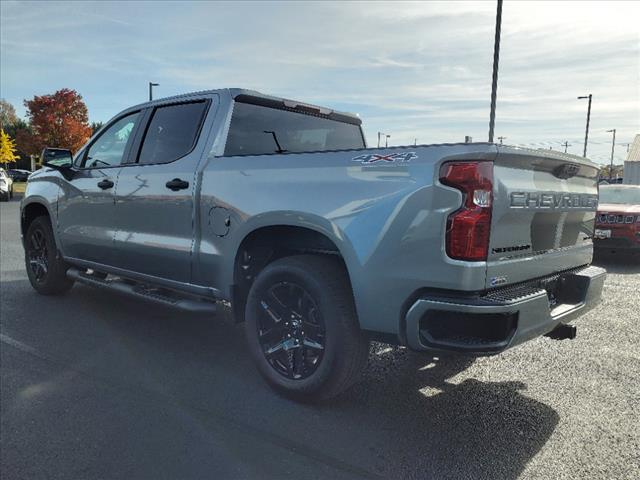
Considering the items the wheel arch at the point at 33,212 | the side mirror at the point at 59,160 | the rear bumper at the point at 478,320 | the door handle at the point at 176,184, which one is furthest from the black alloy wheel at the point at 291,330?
the wheel arch at the point at 33,212

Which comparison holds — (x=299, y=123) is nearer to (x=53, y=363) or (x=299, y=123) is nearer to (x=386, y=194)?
(x=386, y=194)

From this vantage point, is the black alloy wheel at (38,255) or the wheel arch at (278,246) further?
the black alloy wheel at (38,255)

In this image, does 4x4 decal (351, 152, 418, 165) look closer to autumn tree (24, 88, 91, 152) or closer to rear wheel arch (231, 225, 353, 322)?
rear wheel arch (231, 225, 353, 322)

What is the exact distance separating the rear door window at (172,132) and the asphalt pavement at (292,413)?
63.3 inches

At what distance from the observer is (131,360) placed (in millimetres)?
4336

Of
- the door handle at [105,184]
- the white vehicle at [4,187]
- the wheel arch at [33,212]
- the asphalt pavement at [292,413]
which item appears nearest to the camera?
the asphalt pavement at [292,413]

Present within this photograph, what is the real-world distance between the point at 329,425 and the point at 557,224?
1.87 meters

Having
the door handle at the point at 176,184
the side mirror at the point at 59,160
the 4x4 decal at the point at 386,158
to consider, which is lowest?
the door handle at the point at 176,184

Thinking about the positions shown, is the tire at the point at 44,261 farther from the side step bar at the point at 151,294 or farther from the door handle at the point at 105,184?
the door handle at the point at 105,184

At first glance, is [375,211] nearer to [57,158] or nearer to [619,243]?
[57,158]

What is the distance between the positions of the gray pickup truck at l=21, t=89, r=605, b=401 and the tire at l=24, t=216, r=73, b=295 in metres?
0.98

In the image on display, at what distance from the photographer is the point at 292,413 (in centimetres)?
346

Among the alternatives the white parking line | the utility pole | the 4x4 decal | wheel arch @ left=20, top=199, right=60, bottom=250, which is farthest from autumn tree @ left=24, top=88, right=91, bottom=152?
the 4x4 decal

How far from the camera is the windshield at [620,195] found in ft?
35.1
